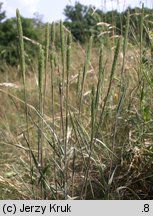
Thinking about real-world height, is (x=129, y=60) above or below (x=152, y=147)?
above

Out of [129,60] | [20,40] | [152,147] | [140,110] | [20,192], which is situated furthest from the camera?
[129,60]

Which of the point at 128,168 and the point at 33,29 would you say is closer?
the point at 128,168

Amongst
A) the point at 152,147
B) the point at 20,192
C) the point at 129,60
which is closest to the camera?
the point at 20,192

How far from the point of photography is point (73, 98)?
9.58 ft

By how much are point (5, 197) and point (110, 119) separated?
610 millimetres

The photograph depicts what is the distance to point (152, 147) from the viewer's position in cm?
161

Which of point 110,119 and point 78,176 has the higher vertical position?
point 110,119

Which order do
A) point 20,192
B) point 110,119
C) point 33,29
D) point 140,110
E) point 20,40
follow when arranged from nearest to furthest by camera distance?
1. point 20,40
2. point 20,192
3. point 140,110
4. point 110,119
5. point 33,29

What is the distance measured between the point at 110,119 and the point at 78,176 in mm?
342

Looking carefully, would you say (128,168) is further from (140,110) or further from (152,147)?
(140,110)
